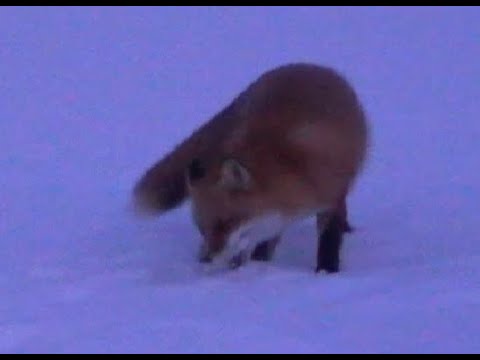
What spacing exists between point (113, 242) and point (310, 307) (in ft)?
6.07

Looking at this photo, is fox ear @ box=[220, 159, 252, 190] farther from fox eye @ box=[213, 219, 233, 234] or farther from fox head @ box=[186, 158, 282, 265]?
fox eye @ box=[213, 219, 233, 234]

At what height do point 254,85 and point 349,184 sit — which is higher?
point 254,85

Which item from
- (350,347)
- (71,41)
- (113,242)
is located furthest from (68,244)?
(71,41)

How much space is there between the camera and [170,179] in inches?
264

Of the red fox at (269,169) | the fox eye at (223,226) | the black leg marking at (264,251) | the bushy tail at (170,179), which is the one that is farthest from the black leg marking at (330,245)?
the bushy tail at (170,179)

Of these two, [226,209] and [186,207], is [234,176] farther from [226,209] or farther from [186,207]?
[186,207]

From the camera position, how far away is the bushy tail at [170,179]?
6.70 metres

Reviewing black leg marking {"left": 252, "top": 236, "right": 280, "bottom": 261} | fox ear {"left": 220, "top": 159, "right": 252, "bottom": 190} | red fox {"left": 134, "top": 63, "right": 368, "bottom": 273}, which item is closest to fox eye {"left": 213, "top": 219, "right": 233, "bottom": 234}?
red fox {"left": 134, "top": 63, "right": 368, "bottom": 273}

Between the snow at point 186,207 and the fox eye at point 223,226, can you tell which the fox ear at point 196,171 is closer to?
the fox eye at point 223,226

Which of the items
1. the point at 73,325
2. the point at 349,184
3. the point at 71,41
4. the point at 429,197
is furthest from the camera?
the point at 71,41

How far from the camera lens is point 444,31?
16016 millimetres

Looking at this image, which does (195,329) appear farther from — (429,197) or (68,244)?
(429,197)

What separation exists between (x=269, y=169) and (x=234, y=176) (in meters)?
0.24

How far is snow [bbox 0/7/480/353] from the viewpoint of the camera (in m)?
5.23
